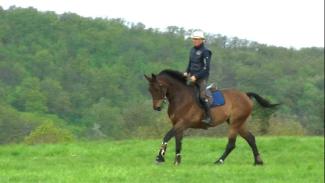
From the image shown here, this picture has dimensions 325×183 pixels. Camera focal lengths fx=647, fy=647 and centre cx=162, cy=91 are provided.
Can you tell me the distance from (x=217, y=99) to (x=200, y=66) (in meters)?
1.10

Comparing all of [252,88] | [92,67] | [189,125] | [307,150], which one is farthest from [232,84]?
[189,125]

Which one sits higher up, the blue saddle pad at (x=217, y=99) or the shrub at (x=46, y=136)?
the blue saddle pad at (x=217, y=99)

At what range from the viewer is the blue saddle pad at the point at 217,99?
1542 centimetres

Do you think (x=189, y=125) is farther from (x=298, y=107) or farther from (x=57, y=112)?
(x=298, y=107)

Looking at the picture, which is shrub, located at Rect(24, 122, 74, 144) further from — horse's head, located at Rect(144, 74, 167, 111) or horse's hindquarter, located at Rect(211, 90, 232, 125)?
horse's head, located at Rect(144, 74, 167, 111)

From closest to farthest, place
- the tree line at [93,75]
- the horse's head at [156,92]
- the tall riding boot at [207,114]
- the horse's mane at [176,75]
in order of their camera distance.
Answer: the horse's head at [156,92] → the tall riding boot at [207,114] → the horse's mane at [176,75] → the tree line at [93,75]

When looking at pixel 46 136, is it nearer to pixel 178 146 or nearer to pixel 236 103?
pixel 236 103

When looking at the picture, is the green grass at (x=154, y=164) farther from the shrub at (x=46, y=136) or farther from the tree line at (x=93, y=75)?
the tree line at (x=93, y=75)

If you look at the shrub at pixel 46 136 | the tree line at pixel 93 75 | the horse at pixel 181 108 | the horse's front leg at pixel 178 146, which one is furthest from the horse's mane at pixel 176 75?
the tree line at pixel 93 75

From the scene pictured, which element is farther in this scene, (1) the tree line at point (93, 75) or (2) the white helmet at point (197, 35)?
(1) the tree line at point (93, 75)

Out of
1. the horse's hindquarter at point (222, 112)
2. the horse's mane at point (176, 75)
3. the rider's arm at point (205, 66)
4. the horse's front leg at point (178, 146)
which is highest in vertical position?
the rider's arm at point (205, 66)

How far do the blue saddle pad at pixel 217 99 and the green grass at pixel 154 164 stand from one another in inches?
56.5

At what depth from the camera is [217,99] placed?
15.5 metres

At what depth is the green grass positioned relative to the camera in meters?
11.6
